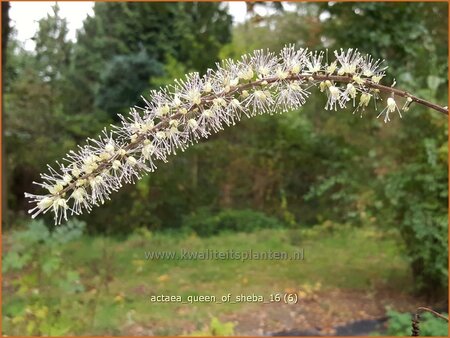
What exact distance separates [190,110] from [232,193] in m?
6.15

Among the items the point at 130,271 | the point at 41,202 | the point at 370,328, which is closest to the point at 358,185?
the point at 370,328

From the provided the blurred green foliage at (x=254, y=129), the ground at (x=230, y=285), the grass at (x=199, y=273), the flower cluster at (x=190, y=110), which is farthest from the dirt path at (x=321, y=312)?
the flower cluster at (x=190, y=110)

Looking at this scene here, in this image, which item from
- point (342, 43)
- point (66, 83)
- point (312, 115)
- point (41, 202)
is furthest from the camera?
point (66, 83)

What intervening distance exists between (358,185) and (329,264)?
4.22ft

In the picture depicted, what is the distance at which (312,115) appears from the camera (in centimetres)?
677

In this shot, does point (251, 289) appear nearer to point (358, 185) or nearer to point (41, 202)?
point (358, 185)

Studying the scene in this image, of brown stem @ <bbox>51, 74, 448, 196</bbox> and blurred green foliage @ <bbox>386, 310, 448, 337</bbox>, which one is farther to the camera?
blurred green foliage @ <bbox>386, 310, 448, 337</bbox>

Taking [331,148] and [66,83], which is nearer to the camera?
[331,148]

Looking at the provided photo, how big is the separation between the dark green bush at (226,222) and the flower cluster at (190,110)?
5591 mm

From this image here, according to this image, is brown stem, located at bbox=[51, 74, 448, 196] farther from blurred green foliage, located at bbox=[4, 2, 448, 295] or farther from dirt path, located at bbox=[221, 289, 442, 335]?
dirt path, located at bbox=[221, 289, 442, 335]

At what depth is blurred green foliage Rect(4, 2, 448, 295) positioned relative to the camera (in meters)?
3.82

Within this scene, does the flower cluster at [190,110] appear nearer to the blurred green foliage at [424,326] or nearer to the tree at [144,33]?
the blurred green foliage at [424,326]

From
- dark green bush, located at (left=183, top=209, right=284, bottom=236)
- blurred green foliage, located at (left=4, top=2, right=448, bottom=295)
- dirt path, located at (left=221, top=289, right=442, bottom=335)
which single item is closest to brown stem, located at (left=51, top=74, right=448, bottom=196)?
blurred green foliage, located at (left=4, top=2, right=448, bottom=295)

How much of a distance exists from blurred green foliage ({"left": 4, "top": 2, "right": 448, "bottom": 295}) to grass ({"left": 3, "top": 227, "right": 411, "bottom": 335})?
1.32 ft
